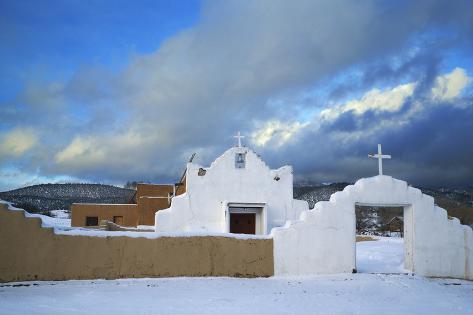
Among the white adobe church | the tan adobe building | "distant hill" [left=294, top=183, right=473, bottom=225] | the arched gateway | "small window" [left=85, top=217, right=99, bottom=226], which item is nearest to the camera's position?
the arched gateway

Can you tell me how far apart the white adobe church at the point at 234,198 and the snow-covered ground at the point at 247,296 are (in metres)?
7.58

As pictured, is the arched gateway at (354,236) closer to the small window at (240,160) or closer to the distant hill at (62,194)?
the small window at (240,160)

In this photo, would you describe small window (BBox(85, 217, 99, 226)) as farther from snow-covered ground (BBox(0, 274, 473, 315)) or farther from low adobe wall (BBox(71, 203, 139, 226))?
snow-covered ground (BBox(0, 274, 473, 315))

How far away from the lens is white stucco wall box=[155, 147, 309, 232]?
71.8ft

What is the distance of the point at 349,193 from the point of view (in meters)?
15.8

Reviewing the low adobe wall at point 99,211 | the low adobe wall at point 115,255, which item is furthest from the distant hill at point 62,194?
the low adobe wall at point 115,255

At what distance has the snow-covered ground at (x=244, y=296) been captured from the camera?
998 cm

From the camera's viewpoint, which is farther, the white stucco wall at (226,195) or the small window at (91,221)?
the small window at (91,221)

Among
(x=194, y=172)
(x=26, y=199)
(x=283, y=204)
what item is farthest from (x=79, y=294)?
(x=26, y=199)

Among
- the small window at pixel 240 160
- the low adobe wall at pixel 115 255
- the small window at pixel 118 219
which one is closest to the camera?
the low adobe wall at pixel 115 255

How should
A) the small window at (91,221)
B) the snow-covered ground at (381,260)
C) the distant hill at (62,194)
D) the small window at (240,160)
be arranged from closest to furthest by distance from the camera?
the snow-covered ground at (381,260) → the small window at (240,160) → the small window at (91,221) → the distant hill at (62,194)

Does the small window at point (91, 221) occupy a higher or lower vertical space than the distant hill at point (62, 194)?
lower

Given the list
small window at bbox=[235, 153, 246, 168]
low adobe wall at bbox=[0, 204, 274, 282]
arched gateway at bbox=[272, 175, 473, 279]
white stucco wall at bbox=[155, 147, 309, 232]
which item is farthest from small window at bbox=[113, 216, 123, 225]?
arched gateway at bbox=[272, 175, 473, 279]

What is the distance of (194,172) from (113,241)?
29.7 feet
